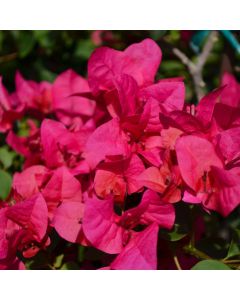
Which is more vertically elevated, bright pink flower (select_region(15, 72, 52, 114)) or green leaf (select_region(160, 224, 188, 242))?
bright pink flower (select_region(15, 72, 52, 114))

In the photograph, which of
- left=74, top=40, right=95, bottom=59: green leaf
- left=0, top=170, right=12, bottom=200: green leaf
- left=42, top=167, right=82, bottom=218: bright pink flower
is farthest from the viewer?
left=74, top=40, right=95, bottom=59: green leaf

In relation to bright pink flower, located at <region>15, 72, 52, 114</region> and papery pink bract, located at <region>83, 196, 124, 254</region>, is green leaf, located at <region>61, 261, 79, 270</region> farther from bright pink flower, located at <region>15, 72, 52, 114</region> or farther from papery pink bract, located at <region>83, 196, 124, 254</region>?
bright pink flower, located at <region>15, 72, 52, 114</region>

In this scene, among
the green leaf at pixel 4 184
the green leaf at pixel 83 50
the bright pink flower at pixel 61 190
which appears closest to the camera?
the bright pink flower at pixel 61 190

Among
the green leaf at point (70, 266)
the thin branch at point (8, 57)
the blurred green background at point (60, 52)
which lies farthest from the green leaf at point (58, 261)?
the thin branch at point (8, 57)

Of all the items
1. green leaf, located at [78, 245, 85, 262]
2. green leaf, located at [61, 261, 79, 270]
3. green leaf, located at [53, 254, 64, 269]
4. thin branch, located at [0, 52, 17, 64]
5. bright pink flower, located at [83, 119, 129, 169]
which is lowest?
green leaf, located at [78, 245, 85, 262]

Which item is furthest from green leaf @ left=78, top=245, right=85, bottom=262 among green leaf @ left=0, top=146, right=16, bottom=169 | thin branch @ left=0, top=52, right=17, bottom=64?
thin branch @ left=0, top=52, right=17, bottom=64

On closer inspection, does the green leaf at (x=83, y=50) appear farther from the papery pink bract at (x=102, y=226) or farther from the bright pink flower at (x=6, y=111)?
the papery pink bract at (x=102, y=226)

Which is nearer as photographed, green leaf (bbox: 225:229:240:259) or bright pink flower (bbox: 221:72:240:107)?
green leaf (bbox: 225:229:240:259)

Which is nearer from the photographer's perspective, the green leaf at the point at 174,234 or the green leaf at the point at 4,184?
the green leaf at the point at 174,234
